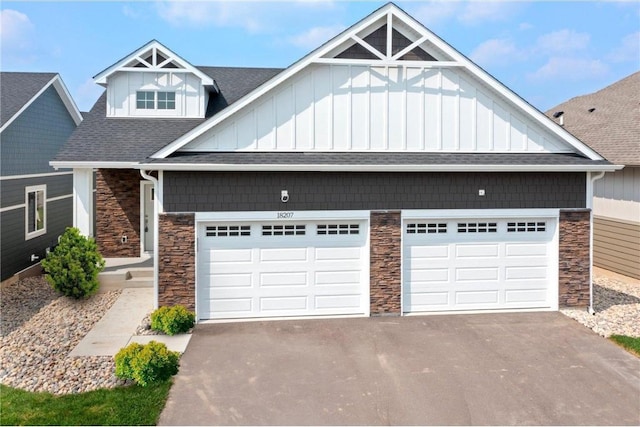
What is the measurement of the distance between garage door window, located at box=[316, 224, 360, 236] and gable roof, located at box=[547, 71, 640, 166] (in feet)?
30.0

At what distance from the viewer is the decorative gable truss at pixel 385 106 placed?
11.3m

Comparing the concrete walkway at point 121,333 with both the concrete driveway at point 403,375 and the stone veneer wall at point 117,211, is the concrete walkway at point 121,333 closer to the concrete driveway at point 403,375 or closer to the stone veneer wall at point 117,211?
the concrete driveway at point 403,375

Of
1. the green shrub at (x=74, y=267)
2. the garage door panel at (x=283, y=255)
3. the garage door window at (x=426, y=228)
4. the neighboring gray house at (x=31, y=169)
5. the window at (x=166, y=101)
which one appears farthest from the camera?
the window at (x=166, y=101)

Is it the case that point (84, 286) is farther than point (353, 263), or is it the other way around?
point (84, 286)

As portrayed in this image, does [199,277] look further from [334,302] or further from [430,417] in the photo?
[430,417]

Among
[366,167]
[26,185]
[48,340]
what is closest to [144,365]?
[48,340]

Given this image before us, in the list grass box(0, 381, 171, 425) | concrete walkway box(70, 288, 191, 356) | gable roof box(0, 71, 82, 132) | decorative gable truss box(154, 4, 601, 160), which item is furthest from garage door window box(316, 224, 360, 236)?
gable roof box(0, 71, 82, 132)

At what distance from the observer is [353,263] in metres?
11.6

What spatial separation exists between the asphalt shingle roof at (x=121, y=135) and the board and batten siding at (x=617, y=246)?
13107 mm

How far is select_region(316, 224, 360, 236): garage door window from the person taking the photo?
11.6m

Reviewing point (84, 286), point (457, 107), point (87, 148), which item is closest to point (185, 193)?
point (84, 286)

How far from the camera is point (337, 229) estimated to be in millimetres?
11594

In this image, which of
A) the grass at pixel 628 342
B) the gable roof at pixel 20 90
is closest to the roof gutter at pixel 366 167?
the grass at pixel 628 342

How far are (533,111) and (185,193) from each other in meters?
8.03
